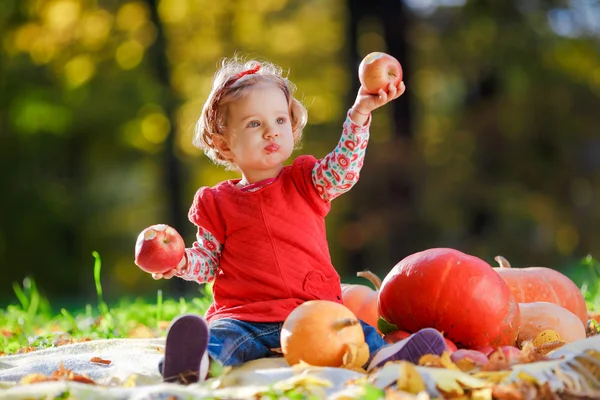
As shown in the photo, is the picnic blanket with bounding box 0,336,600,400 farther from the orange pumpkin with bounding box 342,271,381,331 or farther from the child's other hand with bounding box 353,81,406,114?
the child's other hand with bounding box 353,81,406,114

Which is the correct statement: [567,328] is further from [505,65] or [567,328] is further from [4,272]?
[4,272]

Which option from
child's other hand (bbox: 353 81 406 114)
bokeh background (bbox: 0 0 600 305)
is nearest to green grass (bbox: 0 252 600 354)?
child's other hand (bbox: 353 81 406 114)

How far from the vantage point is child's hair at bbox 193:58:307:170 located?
3504 millimetres

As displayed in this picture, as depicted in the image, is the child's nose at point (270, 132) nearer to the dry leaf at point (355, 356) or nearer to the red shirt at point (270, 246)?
the red shirt at point (270, 246)

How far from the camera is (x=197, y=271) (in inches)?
135

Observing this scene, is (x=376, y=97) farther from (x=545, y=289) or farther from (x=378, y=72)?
(x=545, y=289)

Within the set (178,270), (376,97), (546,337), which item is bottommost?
(546,337)

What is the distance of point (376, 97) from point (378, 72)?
0.10 m

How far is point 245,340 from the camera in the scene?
3180 mm

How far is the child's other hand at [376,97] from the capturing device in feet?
10.3

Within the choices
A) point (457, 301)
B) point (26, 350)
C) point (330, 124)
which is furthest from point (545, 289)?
point (330, 124)

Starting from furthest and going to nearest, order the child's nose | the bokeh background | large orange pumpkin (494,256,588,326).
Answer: the bokeh background
large orange pumpkin (494,256,588,326)
the child's nose

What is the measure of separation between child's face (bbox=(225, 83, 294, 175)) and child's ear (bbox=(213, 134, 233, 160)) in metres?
0.10

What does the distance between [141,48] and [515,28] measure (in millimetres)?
7276
